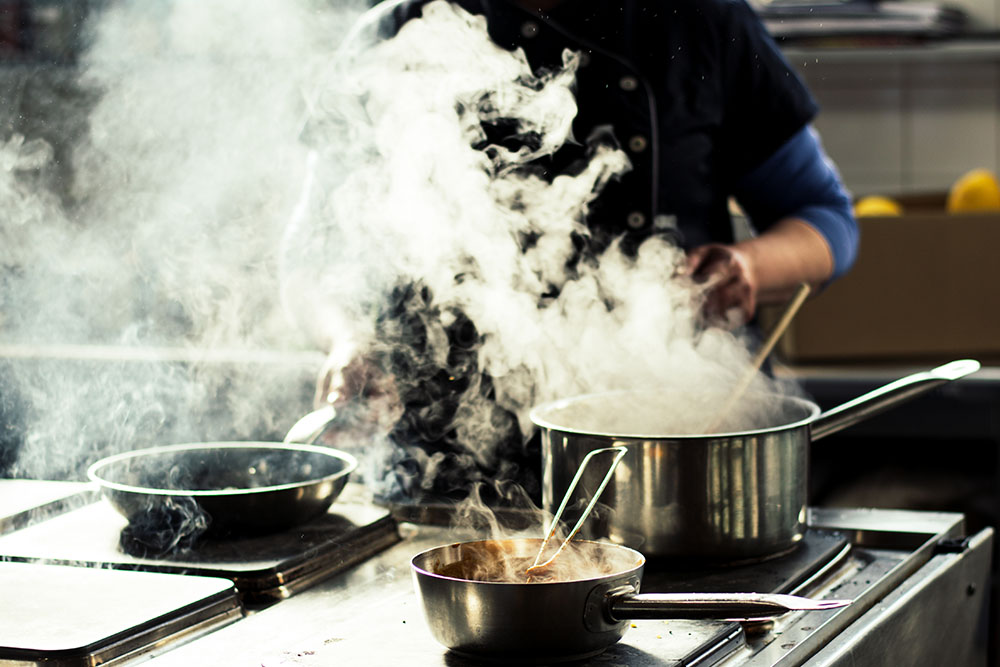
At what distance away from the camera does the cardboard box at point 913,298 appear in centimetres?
258

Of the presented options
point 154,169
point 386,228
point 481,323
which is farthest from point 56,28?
point 481,323

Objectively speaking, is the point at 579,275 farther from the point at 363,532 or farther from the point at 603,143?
the point at 363,532

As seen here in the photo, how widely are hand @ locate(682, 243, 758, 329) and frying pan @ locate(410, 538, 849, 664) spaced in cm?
80

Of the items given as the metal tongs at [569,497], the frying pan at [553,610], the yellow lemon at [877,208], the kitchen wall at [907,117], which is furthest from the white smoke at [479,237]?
the kitchen wall at [907,117]

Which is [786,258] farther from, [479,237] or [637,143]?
[479,237]

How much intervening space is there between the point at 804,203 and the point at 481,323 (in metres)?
0.61

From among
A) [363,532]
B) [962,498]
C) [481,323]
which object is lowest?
[962,498]

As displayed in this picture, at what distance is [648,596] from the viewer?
843 mm

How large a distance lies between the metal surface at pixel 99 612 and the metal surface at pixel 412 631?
0.03 metres

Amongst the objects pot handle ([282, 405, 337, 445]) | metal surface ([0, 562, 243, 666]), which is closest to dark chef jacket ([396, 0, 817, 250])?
pot handle ([282, 405, 337, 445])

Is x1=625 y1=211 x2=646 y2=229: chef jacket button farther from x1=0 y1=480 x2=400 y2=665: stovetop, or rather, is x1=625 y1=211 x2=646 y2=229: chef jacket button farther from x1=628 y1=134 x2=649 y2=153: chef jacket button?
x1=0 y1=480 x2=400 y2=665: stovetop

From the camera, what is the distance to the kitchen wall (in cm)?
341

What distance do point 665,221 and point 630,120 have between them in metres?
0.16

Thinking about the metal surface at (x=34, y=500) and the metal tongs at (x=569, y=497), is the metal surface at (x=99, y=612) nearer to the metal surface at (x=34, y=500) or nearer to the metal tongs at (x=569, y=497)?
the metal surface at (x=34, y=500)
